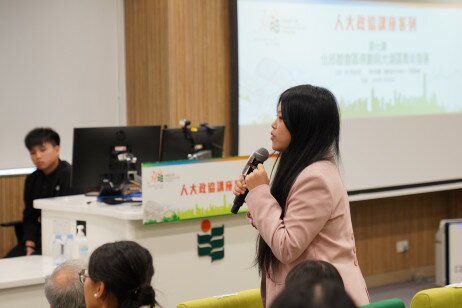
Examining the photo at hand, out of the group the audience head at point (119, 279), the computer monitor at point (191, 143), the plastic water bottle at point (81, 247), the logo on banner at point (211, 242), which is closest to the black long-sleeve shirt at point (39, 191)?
the computer monitor at point (191, 143)

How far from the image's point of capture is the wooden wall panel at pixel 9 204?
5.29 metres

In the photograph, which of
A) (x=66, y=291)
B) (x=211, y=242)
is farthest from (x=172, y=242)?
(x=66, y=291)

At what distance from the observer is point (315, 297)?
1096 millimetres

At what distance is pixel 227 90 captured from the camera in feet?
18.5

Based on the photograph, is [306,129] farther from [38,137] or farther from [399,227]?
[399,227]

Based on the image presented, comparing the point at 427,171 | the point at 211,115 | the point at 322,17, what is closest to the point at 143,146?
the point at 211,115

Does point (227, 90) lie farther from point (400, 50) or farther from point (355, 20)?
point (400, 50)

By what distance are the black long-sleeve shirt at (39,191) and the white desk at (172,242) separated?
62 cm

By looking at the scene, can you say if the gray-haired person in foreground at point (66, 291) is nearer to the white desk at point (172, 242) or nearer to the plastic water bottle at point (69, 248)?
the white desk at point (172, 242)

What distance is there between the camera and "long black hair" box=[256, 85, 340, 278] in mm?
2170

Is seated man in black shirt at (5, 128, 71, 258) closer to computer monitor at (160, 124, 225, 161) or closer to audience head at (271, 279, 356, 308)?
computer monitor at (160, 124, 225, 161)

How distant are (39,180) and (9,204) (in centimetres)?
52

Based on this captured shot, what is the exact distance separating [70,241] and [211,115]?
1.90 m

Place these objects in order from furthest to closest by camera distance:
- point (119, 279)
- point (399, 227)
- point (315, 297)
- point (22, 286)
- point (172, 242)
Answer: point (399, 227)
point (172, 242)
point (22, 286)
point (119, 279)
point (315, 297)
